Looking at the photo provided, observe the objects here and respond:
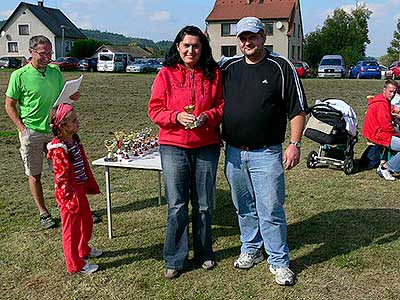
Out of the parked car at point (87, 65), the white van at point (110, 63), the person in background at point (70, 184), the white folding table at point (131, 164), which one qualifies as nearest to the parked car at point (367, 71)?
the white van at point (110, 63)

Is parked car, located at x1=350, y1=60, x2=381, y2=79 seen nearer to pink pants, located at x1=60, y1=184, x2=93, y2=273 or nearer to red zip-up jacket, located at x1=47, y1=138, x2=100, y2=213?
pink pants, located at x1=60, y1=184, x2=93, y2=273

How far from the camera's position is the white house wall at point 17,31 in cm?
5466

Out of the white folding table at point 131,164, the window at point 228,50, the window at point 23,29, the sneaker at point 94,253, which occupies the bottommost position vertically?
the sneaker at point 94,253

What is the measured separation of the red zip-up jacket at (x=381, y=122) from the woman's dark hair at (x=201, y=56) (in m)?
3.97

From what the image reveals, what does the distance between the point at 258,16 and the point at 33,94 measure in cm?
4372

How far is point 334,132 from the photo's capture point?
6.78 metres

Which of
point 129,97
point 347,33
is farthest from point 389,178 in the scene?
point 347,33

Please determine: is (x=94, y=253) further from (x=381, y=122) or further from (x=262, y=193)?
(x=381, y=122)

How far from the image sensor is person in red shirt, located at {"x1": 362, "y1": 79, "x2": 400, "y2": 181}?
6.43 meters

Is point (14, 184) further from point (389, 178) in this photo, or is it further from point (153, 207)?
point (389, 178)

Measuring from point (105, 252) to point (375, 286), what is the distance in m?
2.21

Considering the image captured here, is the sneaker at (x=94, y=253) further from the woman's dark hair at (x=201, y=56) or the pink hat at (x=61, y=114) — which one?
the woman's dark hair at (x=201, y=56)

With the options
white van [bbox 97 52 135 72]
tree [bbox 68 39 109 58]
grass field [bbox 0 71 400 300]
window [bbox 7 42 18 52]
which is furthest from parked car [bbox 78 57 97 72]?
grass field [bbox 0 71 400 300]

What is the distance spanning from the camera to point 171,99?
3332mm
